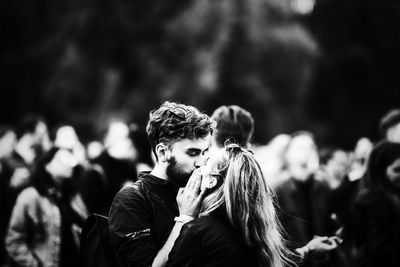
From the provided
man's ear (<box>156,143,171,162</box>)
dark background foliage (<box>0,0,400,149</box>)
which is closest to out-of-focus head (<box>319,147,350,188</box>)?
man's ear (<box>156,143,171,162</box>)

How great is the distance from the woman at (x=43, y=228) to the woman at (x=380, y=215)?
258 cm

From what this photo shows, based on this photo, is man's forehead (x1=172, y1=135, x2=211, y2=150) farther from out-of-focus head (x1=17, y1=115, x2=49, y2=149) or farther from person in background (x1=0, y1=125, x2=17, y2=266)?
out-of-focus head (x1=17, y1=115, x2=49, y2=149)

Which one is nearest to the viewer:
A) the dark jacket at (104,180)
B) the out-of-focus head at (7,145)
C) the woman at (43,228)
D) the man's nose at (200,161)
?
the man's nose at (200,161)

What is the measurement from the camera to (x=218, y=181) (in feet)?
11.8

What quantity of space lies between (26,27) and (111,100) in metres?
4.30

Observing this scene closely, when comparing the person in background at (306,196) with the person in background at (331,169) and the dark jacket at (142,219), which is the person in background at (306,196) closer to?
the person in background at (331,169)

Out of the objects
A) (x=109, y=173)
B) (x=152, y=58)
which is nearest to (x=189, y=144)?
(x=109, y=173)

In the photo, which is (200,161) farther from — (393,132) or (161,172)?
(393,132)

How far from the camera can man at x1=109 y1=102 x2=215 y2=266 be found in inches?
140

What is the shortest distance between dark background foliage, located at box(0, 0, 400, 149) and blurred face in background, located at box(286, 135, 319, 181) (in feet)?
31.3

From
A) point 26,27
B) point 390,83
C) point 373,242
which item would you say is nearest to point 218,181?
point 373,242

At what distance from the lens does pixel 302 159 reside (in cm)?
740

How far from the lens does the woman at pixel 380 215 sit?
5348 mm

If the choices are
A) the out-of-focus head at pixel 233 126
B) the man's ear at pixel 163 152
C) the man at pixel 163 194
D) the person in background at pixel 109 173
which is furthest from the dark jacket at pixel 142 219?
the person in background at pixel 109 173
